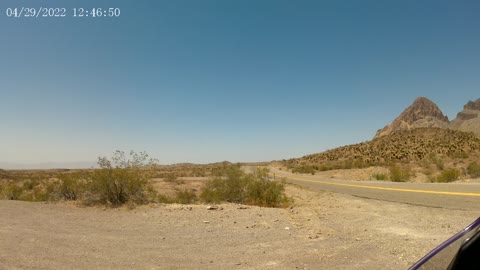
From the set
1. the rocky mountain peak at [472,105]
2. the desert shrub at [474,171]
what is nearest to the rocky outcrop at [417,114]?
the rocky mountain peak at [472,105]

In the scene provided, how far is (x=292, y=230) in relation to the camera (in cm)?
910

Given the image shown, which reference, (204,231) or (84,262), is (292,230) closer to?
(204,231)

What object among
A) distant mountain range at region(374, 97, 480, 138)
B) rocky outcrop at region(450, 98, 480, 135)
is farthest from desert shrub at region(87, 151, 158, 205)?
distant mountain range at region(374, 97, 480, 138)

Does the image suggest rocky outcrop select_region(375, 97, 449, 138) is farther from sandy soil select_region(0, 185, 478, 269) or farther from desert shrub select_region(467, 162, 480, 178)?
sandy soil select_region(0, 185, 478, 269)

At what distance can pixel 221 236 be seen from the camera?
8703mm

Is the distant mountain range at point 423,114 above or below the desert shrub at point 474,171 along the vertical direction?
above

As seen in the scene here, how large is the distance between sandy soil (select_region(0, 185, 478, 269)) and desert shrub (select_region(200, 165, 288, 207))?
2617mm

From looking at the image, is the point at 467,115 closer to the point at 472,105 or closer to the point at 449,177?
the point at 472,105

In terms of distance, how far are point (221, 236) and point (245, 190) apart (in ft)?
24.2

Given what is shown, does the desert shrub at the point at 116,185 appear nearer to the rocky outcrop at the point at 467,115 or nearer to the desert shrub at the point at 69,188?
the desert shrub at the point at 69,188

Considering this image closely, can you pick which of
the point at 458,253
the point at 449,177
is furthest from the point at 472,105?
the point at 458,253

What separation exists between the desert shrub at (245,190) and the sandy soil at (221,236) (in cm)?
262

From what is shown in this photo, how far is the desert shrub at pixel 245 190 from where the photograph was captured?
1517 cm

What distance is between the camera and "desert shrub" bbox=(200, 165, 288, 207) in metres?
15.2
